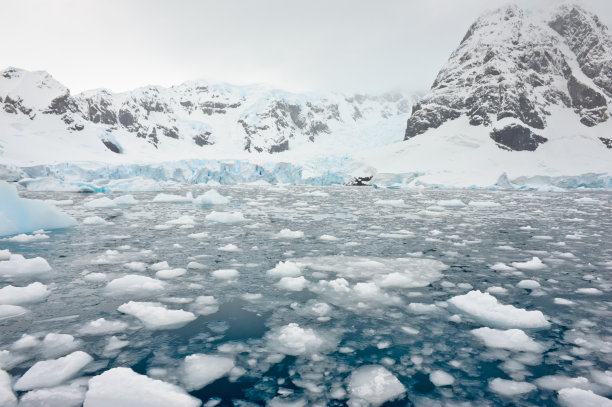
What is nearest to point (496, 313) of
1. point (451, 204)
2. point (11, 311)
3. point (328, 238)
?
point (328, 238)

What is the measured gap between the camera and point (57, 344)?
2.84 meters

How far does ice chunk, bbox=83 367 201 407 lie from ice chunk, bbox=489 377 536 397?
2019mm

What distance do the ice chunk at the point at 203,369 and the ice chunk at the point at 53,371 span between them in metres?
0.77

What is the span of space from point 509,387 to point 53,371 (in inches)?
128

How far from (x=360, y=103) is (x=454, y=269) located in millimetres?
162363

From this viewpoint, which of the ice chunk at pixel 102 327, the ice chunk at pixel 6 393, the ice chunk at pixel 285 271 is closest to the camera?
the ice chunk at pixel 6 393

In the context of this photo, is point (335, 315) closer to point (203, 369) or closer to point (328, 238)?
point (203, 369)

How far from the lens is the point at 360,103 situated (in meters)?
159

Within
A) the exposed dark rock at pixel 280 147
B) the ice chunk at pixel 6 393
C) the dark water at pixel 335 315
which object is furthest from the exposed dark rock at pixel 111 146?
the ice chunk at pixel 6 393

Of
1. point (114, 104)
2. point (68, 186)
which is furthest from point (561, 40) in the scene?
point (114, 104)

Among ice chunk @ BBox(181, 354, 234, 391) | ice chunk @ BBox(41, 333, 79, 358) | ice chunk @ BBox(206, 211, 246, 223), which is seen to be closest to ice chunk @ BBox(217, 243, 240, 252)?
ice chunk @ BBox(206, 211, 246, 223)

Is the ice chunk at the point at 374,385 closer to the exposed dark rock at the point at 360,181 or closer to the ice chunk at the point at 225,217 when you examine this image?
the ice chunk at the point at 225,217

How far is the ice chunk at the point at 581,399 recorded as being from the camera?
2162 millimetres

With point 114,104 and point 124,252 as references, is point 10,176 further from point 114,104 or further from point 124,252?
point 114,104
